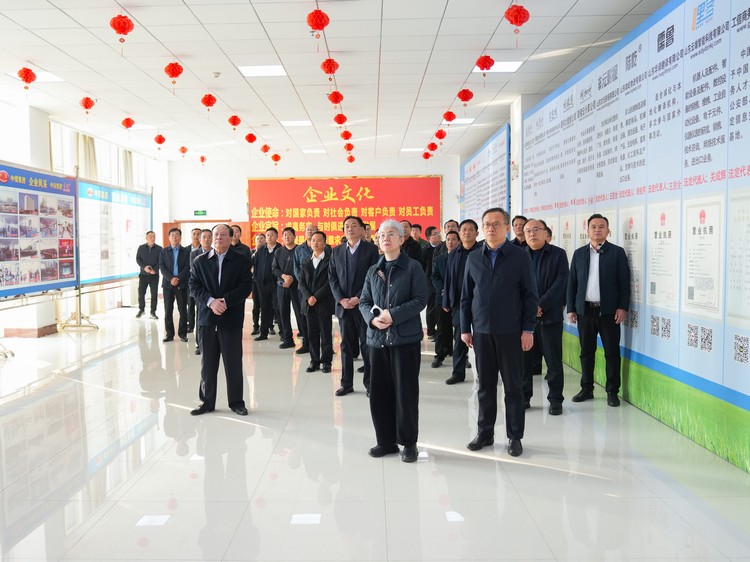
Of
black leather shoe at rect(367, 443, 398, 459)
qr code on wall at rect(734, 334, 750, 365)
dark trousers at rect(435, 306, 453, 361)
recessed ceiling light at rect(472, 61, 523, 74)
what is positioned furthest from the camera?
recessed ceiling light at rect(472, 61, 523, 74)

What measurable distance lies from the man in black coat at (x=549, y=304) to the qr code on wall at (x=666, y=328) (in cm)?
72

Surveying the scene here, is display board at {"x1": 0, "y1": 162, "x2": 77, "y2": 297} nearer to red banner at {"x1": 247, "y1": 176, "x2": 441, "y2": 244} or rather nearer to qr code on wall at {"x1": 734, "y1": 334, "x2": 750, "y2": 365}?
qr code on wall at {"x1": 734, "y1": 334, "x2": 750, "y2": 365}

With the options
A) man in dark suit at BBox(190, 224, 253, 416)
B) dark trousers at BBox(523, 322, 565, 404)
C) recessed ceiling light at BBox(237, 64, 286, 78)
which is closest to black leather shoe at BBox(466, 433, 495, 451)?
dark trousers at BBox(523, 322, 565, 404)

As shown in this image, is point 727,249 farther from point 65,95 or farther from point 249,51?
point 65,95

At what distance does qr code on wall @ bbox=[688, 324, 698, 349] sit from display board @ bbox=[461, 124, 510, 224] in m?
5.63

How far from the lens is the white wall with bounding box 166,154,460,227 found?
15039 mm

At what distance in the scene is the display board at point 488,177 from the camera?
952 cm

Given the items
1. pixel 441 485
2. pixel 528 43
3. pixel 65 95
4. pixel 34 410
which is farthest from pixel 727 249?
pixel 65 95

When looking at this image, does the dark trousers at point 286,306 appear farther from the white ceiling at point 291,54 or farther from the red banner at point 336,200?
the red banner at point 336,200

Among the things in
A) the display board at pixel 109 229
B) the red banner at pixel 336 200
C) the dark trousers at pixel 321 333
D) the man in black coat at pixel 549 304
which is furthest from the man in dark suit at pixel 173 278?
the red banner at pixel 336 200

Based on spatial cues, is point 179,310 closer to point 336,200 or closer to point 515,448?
point 515,448

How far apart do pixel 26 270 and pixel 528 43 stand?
20.4 feet

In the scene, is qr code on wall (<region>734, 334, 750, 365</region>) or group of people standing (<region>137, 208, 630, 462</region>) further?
group of people standing (<region>137, 208, 630, 462</region>)

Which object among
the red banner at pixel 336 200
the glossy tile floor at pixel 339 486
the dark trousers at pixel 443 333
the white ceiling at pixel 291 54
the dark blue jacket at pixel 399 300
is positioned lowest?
the glossy tile floor at pixel 339 486
